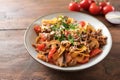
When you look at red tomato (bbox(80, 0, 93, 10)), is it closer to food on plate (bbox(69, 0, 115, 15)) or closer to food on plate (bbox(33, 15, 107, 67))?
food on plate (bbox(69, 0, 115, 15))

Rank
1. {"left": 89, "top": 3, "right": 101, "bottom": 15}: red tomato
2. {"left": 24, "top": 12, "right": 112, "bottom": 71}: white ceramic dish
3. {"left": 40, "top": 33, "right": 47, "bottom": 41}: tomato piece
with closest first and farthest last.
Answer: {"left": 24, "top": 12, "right": 112, "bottom": 71}: white ceramic dish, {"left": 40, "top": 33, "right": 47, "bottom": 41}: tomato piece, {"left": 89, "top": 3, "right": 101, "bottom": 15}: red tomato

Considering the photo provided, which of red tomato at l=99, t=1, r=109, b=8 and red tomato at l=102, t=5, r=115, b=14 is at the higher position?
red tomato at l=99, t=1, r=109, b=8

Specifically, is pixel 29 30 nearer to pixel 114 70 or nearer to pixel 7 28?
pixel 7 28

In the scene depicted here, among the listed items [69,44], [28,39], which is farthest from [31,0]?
[69,44]

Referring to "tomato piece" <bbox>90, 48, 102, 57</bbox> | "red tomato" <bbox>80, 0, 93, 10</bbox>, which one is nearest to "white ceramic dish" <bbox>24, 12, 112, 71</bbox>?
"tomato piece" <bbox>90, 48, 102, 57</bbox>

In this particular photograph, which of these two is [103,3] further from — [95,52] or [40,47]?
[40,47]

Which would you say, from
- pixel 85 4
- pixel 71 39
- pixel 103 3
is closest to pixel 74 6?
pixel 85 4
